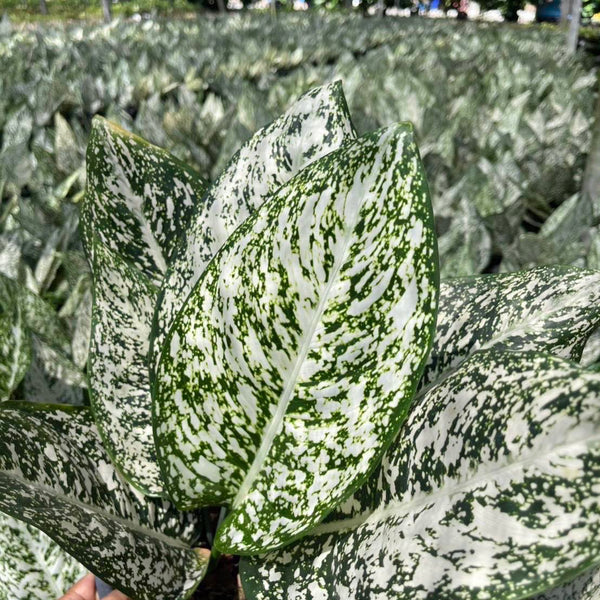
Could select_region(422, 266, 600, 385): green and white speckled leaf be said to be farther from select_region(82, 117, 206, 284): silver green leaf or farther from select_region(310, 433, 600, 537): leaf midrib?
select_region(82, 117, 206, 284): silver green leaf

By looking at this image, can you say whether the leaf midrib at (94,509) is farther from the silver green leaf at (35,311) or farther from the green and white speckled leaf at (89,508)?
the silver green leaf at (35,311)

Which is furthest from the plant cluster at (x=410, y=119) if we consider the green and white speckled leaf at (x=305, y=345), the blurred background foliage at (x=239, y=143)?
the green and white speckled leaf at (x=305, y=345)

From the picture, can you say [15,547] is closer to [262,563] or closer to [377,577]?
[262,563]

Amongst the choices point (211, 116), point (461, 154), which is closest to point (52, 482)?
point (461, 154)

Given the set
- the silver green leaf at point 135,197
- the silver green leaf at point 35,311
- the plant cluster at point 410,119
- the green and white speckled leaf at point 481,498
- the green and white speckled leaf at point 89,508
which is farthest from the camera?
the plant cluster at point 410,119

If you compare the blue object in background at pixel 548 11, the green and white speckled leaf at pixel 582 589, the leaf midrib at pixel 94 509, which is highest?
the blue object in background at pixel 548 11

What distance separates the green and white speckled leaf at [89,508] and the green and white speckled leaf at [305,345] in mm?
95

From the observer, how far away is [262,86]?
15.4 feet

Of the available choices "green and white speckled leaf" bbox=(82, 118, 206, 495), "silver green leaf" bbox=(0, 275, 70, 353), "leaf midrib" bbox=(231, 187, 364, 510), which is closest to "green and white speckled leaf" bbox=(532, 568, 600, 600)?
"leaf midrib" bbox=(231, 187, 364, 510)

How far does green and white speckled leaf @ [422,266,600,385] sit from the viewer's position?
67 cm

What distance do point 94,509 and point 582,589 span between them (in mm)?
517

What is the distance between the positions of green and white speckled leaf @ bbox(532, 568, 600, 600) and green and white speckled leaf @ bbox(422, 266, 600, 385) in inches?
8.9

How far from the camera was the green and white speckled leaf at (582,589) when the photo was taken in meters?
0.66

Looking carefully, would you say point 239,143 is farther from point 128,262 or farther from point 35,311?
point 128,262
